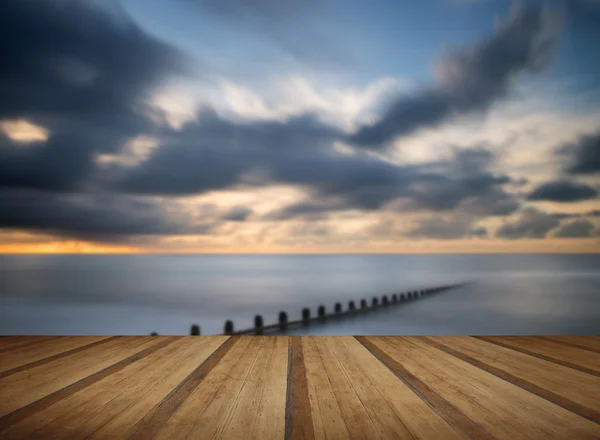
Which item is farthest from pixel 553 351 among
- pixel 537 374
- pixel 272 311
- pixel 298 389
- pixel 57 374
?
pixel 272 311

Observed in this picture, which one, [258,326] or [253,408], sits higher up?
[253,408]

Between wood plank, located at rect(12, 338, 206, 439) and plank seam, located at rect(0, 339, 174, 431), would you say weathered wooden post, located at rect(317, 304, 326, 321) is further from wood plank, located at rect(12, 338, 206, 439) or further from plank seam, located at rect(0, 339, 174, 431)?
wood plank, located at rect(12, 338, 206, 439)

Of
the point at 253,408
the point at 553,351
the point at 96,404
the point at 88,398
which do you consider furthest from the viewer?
the point at 553,351

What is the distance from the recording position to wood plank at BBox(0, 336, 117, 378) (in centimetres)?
327

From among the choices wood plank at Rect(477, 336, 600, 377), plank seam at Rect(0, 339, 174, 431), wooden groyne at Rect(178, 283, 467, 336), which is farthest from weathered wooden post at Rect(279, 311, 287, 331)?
plank seam at Rect(0, 339, 174, 431)

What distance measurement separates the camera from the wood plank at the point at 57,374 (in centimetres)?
253

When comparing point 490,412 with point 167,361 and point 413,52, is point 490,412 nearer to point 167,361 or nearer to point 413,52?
point 167,361

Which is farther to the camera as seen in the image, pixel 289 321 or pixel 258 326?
pixel 289 321

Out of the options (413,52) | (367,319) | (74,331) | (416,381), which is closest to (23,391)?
(416,381)

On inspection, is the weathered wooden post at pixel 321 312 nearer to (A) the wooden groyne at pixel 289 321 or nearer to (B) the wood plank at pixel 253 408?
(A) the wooden groyne at pixel 289 321

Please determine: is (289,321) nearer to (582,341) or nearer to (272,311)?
(582,341)

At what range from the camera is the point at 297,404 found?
Result: 235 centimetres

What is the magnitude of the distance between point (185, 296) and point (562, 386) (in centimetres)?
4526

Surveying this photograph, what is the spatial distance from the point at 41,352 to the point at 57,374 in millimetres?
923
